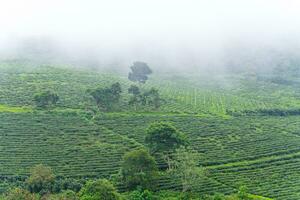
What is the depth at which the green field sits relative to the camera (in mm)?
64125

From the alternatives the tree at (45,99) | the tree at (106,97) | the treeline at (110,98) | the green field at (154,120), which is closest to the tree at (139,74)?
the green field at (154,120)

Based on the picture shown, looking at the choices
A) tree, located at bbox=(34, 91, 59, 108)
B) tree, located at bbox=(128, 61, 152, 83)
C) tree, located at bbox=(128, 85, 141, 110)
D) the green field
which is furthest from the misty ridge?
tree, located at bbox=(34, 91, 59, 108)

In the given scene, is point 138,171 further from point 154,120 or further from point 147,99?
point 147,99

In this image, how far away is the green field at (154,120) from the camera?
2525 inches

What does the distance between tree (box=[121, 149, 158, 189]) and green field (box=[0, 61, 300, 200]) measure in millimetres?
2268

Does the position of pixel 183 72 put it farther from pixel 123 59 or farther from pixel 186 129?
pixel 186 129

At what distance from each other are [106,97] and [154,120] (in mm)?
11809

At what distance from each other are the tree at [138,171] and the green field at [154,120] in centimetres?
227

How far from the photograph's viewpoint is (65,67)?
139875 mm

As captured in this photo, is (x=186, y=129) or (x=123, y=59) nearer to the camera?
(x=186, y=129)

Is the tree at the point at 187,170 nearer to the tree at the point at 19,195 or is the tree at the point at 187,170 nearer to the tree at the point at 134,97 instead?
the tree at the point at 19,195

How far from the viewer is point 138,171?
6028 centimetres

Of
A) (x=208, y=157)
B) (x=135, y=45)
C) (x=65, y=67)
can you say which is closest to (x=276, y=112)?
(x=208, y=157)

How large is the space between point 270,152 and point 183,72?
7874 cm
